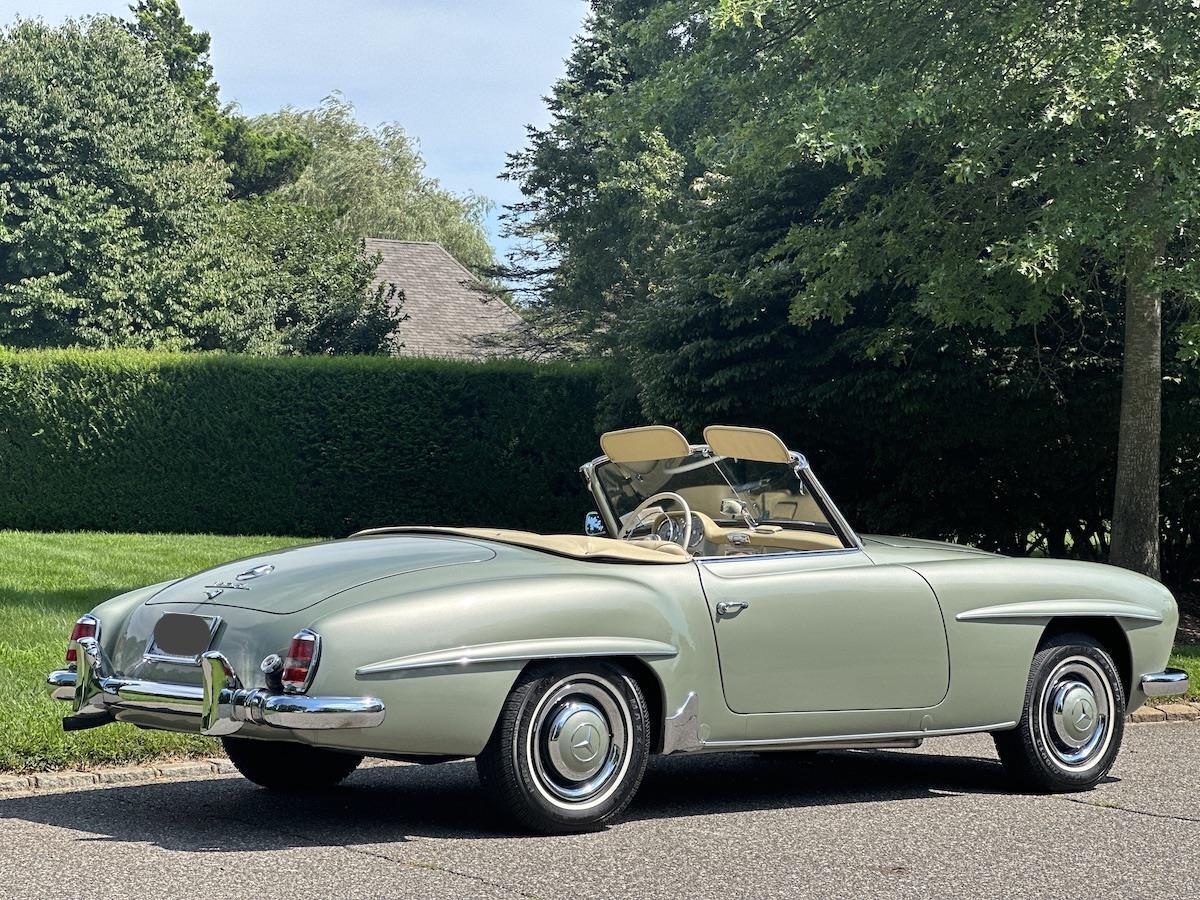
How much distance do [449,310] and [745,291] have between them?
28.1 meters

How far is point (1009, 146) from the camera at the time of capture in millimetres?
13578

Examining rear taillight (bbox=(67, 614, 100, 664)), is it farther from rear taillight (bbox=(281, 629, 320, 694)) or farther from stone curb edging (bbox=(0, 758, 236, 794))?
rear taillight (bbox=(281, 629, 320, 694))

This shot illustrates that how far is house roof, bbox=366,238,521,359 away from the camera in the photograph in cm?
4306

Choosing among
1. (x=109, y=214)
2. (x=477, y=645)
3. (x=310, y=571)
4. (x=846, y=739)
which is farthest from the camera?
(x=109, y=214)

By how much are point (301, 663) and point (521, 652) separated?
2.54 ft

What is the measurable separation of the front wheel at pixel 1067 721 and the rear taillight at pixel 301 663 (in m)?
3.22

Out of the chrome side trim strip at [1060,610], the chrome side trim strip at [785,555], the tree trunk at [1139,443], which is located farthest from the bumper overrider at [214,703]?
the tree trunk at [1139,443]

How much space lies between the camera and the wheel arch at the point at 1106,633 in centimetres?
740

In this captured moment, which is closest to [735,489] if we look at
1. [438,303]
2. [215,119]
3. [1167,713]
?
[1167,713]

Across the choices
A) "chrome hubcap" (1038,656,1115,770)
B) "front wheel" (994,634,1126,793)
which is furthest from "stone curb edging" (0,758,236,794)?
"chrome hubcap" (1038,656,1115,770)

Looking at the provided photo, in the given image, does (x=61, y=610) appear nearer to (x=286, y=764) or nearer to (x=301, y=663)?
(x=286, y=764)

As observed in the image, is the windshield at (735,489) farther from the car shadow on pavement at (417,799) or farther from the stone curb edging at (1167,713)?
the stone curb edging at (1167,713)

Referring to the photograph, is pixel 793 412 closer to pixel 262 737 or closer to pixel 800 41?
pixel 800 41

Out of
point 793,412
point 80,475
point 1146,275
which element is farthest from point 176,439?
point 1146,275
